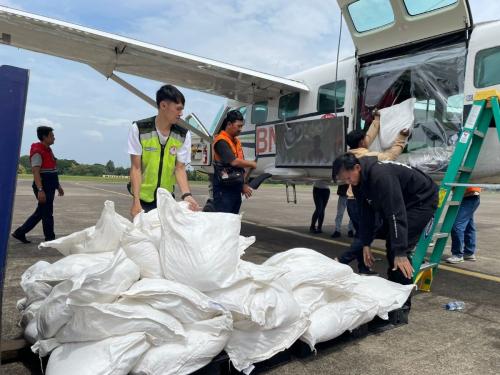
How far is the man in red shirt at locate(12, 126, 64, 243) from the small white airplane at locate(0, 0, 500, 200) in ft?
4.56

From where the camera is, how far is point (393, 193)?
3.34 metres

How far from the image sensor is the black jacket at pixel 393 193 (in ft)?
10.9

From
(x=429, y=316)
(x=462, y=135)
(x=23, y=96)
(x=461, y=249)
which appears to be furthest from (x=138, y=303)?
(x=461, y=249)

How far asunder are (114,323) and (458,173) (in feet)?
12.3

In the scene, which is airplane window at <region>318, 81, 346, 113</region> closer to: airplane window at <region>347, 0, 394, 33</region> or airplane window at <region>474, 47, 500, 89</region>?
airplane window at <region>347, 0, 394, 33</region>

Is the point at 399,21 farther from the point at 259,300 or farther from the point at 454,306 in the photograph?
the point at 259,300

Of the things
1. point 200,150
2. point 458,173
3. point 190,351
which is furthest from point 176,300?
point 200,150

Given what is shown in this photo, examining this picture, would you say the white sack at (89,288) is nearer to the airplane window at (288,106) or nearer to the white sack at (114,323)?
the white sack at (114,323)

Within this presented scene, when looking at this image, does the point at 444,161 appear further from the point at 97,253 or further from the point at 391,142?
the point at 97,253

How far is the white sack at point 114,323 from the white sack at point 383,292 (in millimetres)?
1427

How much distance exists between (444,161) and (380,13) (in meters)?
2.05

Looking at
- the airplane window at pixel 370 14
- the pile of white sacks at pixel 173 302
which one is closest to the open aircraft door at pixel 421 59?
the airplane window at pixel 370 14

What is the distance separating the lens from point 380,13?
17.5ft

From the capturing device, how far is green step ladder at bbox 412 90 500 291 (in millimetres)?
3988
